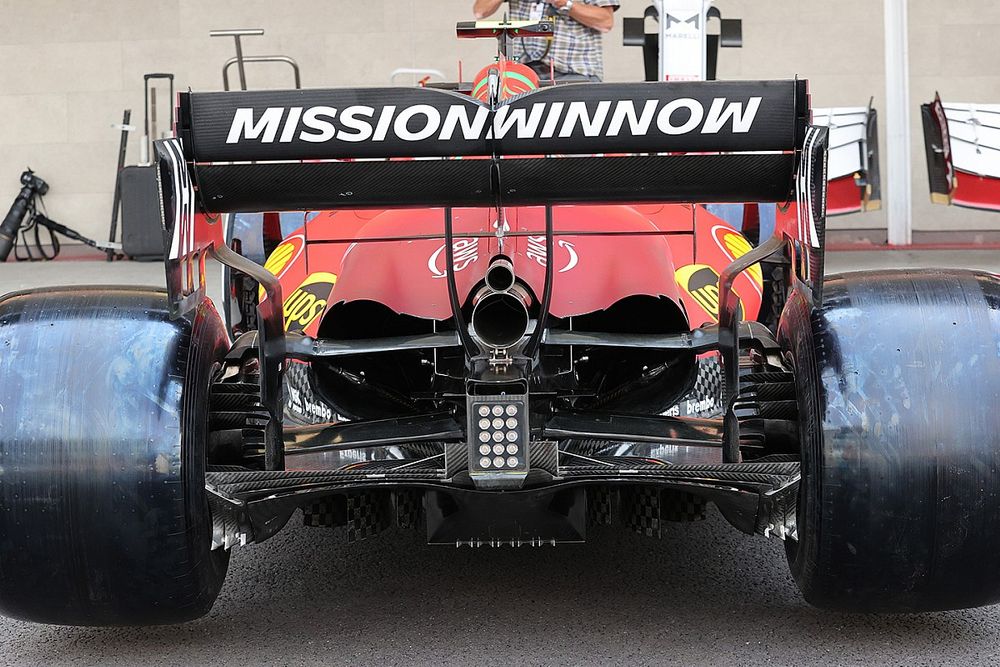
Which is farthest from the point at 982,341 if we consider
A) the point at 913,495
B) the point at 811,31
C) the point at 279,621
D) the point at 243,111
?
the point at 811,31

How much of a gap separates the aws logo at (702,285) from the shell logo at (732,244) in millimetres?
284

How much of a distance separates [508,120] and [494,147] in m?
0.07

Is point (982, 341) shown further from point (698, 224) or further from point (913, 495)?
point (698, 224)

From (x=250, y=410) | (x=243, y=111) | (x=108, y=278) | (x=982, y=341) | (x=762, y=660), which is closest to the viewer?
(x=243, y=111)

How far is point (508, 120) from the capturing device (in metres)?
2.59

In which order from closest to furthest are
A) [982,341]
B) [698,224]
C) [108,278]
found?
[982,341] → [698,224] → [108,278]

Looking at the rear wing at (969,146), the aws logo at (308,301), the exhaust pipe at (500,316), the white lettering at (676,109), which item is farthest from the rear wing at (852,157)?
the white lettering at (676,109)

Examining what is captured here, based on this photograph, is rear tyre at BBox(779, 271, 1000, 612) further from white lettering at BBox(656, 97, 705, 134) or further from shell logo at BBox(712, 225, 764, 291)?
shell logo at BBox(712, 225, 764, 291)

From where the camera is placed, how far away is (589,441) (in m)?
3.16

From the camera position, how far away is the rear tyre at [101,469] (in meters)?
2.72

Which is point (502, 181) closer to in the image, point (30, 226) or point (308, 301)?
point (308, 301)

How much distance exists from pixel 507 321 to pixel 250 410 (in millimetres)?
727

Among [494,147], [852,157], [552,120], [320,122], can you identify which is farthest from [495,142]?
[852,157]

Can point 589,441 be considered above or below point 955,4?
below
